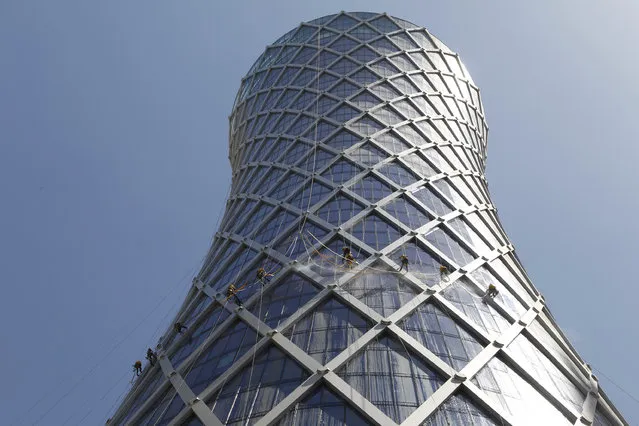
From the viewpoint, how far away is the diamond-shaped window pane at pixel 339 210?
25.9m

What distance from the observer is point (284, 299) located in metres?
21.7

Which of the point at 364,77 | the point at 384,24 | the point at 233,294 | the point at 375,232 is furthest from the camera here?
the point at 384,24

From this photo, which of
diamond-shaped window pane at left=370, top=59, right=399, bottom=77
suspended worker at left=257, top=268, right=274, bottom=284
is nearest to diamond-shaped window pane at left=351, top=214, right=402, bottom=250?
suspended worker at left=257, top=268, right=274, bottom=284

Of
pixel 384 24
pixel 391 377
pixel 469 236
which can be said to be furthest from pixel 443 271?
pixel 384 24

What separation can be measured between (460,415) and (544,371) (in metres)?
6.15

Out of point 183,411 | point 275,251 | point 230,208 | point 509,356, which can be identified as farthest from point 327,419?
point 230,208

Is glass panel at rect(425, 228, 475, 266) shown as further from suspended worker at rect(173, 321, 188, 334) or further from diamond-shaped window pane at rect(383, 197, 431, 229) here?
suspended worker at rect(173, 321, 188, 334)

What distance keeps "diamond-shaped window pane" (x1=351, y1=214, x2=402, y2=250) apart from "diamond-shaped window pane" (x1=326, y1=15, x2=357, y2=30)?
25.3 meters

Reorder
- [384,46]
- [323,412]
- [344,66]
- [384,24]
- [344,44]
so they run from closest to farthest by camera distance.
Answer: [323,412], [344,66], [384,46], [344,44], [384,24]

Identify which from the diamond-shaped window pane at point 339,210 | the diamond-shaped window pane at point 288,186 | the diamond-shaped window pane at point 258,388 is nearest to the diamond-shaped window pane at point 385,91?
the diamond-shaped window pane at point 288,186

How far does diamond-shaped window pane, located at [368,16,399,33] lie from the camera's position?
1809 inches

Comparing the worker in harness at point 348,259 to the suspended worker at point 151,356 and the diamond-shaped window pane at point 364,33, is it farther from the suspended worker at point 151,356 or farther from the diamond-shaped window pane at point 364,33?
the diamond-shaped window pane at point 364,33

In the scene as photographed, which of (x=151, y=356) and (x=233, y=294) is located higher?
(x=233, y=294)

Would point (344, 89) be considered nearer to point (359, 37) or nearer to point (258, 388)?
point (359, 37)
